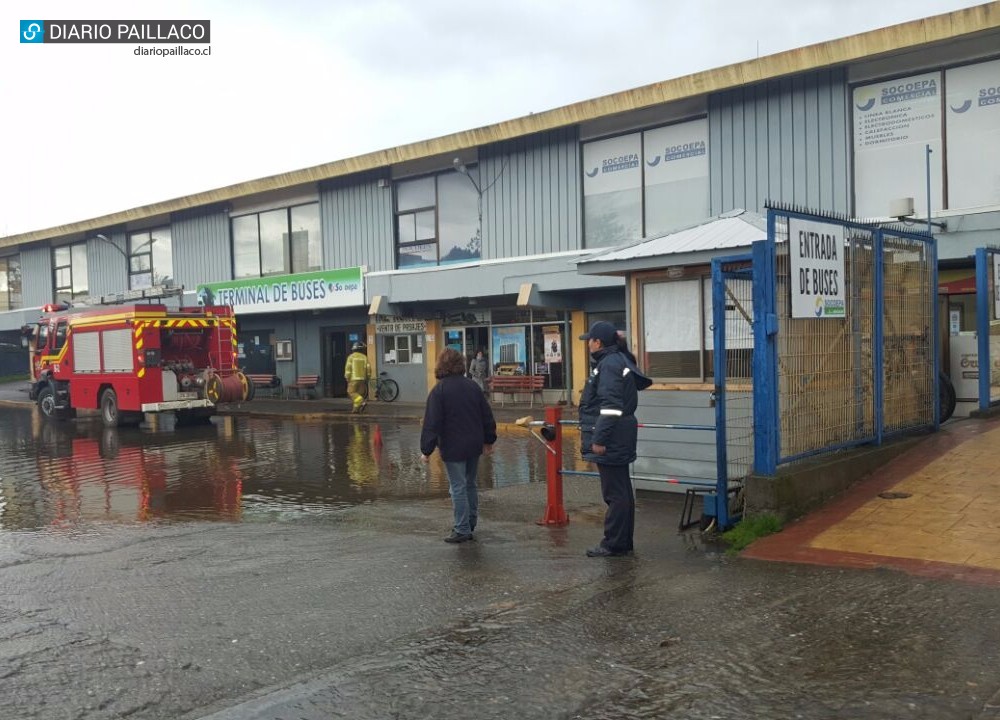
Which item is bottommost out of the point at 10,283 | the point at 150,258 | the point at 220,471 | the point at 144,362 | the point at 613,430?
the point at 220,471

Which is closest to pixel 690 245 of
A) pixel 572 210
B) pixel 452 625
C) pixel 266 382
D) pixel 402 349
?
pixel 452 625

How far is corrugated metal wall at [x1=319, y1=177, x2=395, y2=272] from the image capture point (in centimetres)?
2561

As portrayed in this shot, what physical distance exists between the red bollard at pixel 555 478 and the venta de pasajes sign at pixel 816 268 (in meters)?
2.31

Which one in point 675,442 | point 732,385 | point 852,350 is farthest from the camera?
point 675,442

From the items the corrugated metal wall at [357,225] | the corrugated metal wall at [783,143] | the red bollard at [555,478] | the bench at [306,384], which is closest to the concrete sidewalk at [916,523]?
the red bollard at [555,478]

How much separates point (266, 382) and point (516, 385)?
9123 millimetres

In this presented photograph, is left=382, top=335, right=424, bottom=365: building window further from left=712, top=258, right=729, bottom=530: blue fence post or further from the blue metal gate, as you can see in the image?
left=712, top=258, right=729, bottom=530: blue fence post

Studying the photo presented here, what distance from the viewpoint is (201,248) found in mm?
30969

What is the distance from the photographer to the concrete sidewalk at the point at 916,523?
6230 millimetres

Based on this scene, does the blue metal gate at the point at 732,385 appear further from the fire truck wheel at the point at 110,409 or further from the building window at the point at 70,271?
the building window at the point at 70,271

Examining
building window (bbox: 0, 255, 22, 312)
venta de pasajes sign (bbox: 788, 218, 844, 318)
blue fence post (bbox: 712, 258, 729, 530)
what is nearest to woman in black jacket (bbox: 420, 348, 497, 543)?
blue fence post (bbox: 712, 258, 729, 530)

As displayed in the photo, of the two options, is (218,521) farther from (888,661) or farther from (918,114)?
(918,114)

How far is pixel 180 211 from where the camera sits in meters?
31.2

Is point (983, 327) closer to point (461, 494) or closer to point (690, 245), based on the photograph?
point (690, 245)
